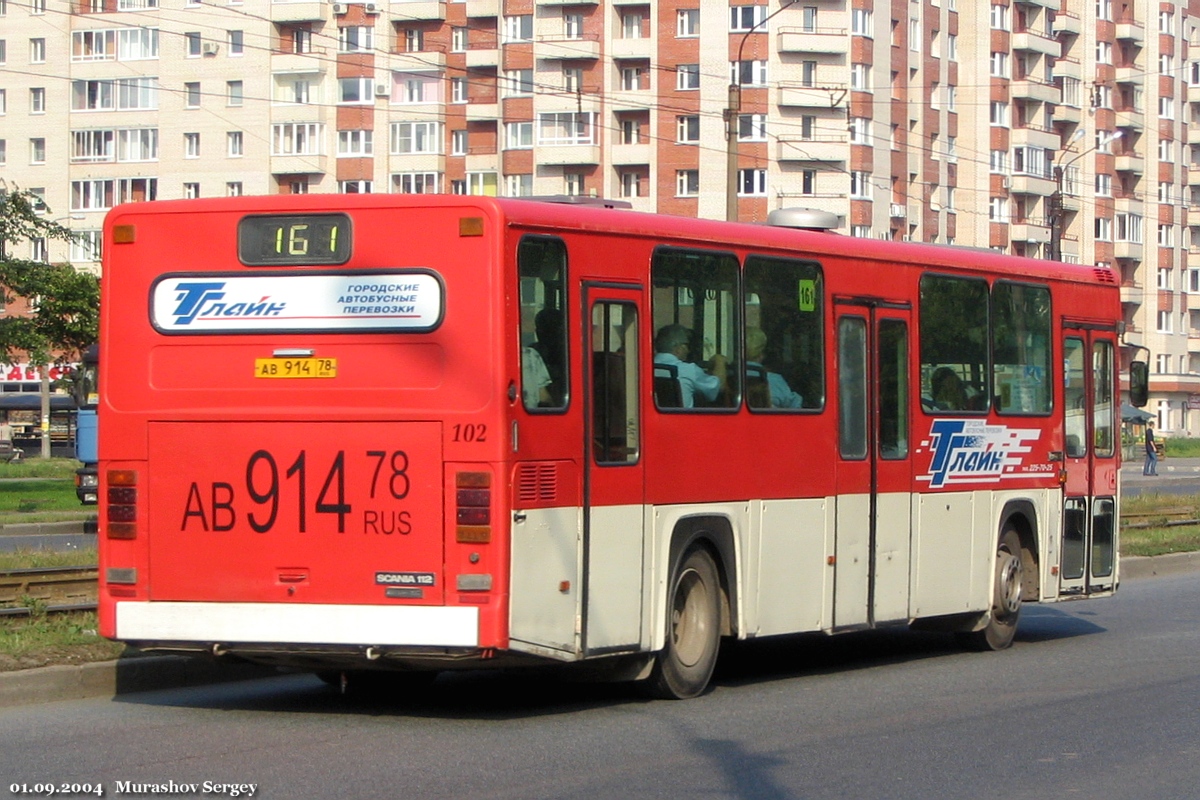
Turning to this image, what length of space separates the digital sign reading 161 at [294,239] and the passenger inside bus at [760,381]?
9.59 ft

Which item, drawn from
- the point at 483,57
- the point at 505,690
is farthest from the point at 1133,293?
the point at 505,690

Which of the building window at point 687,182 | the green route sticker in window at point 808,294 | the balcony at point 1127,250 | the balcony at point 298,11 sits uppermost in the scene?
the balcony at point 298,11

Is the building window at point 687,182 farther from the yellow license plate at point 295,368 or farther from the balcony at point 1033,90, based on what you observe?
the yellow license plate at point 295,368

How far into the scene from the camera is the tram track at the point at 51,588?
589 inches

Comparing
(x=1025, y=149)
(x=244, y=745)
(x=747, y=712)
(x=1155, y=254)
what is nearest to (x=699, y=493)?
(x=747, y=712)

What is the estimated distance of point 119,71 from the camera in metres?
86.2

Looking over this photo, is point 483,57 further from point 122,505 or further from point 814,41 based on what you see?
point 122,505

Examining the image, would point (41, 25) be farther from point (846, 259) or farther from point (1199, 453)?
point (846, 259)

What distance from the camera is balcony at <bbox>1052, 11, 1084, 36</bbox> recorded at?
322ft

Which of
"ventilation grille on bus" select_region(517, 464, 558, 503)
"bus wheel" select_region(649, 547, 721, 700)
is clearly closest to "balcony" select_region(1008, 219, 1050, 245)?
"bus wheel" select_region(649, 547, 721, 700)

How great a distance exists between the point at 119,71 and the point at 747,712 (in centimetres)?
8024

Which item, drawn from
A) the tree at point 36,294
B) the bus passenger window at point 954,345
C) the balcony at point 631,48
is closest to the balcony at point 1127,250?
the balcony at point 631,48

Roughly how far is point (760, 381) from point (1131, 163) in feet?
316

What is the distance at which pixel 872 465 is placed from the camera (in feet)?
43.8
